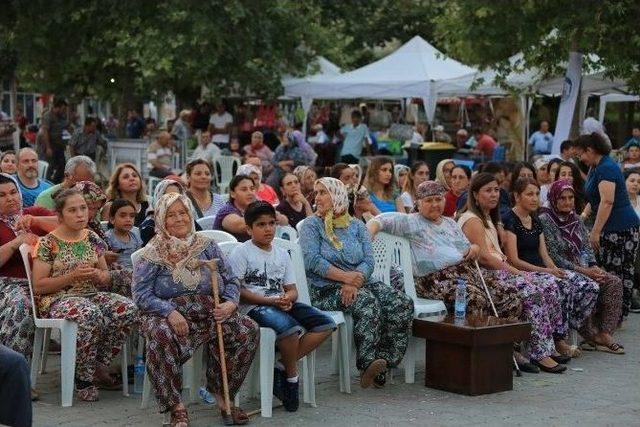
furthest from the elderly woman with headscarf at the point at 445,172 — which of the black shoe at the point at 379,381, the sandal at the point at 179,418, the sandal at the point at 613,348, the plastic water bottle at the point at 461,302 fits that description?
the sandal at the point at 179,418

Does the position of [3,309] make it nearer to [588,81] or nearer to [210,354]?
[210,354]

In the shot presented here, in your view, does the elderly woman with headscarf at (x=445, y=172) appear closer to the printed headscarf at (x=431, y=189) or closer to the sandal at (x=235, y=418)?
the printed headscarf at (x=431, y=189)

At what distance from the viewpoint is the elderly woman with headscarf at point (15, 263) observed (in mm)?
7879

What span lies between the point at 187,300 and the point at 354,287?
141 cm

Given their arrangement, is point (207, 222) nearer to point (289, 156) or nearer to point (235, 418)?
point (235, 418)

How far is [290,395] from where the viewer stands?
780 centimetres

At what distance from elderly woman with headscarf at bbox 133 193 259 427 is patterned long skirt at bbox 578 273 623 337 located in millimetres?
3952

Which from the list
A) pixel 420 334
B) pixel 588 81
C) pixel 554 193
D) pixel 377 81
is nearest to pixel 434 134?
pixel 377 81

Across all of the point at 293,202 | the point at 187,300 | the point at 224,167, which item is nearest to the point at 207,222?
the point at 293,202

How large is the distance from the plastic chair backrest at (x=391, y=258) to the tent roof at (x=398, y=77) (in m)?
16.1

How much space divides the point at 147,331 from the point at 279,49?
1710cm

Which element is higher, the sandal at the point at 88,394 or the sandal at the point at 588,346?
the sandal at the point at 88,394

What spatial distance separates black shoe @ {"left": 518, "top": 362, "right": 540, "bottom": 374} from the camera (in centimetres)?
938

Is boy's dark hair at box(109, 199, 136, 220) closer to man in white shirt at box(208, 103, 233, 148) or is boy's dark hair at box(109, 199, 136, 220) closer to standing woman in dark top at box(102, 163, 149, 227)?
standing woman in dark top at box(102, 163, 149, 227)
